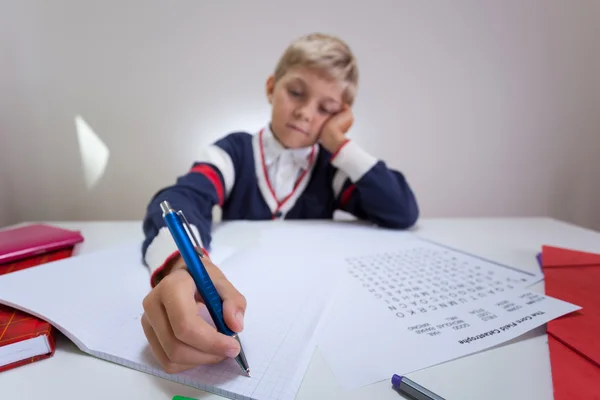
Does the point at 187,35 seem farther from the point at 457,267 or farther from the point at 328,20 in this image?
the point at 457,267

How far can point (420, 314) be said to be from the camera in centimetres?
30

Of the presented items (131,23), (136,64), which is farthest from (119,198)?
(131,23)

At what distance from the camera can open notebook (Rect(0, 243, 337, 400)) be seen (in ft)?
0.69

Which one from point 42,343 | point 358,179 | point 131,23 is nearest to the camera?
point 42,343

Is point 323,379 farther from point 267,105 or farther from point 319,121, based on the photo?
point 267,105

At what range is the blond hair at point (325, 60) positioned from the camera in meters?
0.67

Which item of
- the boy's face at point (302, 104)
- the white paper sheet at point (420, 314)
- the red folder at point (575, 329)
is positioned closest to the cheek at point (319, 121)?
the boy's face at point (302, 104)

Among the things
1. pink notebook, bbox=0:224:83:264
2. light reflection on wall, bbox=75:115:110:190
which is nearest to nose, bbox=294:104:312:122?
pink notebook, bbox=0:224:83:264

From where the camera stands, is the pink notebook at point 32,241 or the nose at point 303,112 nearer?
the pink notebook at point 32,241

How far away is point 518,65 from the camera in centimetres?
109

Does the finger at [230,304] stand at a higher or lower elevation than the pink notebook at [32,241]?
higher

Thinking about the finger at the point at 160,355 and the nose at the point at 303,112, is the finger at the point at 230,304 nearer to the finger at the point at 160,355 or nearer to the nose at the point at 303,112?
the finger at the point at 160,355

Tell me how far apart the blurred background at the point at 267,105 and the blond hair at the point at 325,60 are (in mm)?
333

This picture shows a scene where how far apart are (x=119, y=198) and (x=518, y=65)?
1448mm
